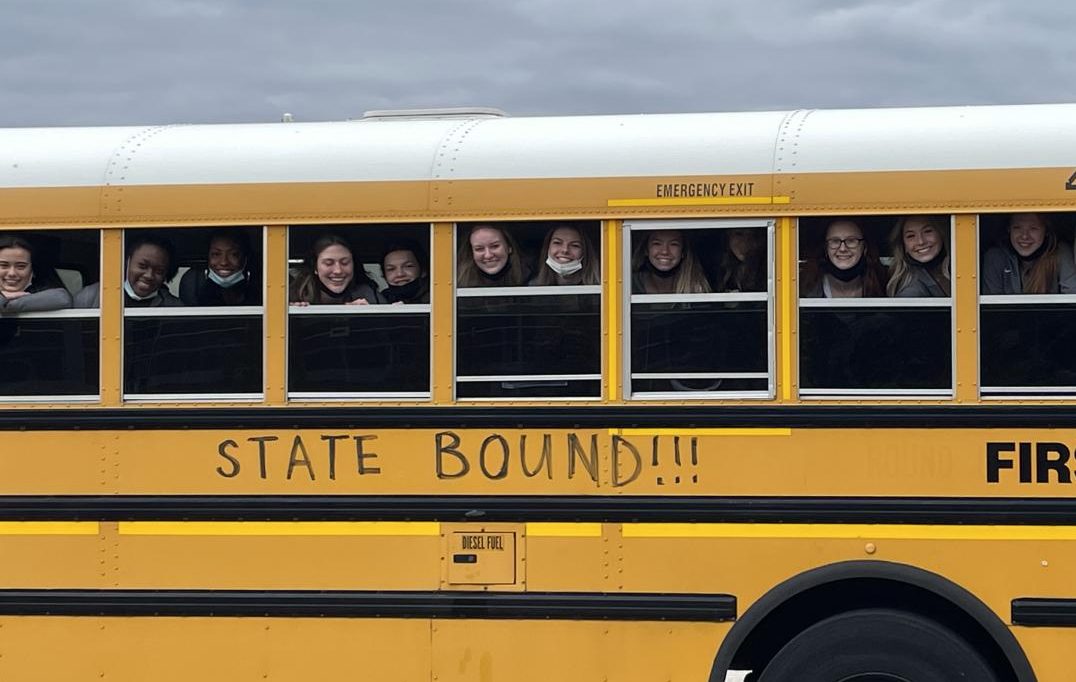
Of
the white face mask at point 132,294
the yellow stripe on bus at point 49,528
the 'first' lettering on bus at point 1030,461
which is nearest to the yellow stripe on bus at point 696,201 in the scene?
the 'first' lettering on bus at point 1030,461

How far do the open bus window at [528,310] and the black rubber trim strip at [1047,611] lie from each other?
5.08 feet

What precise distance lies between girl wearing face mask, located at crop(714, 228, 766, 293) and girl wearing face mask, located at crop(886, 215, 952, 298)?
427mm

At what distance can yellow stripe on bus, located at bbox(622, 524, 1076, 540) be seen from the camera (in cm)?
426

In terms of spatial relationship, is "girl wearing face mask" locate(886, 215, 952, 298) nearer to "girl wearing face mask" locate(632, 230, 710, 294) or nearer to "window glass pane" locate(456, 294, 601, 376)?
"girl wearing face mask" locate(632, 230, 710, 294)

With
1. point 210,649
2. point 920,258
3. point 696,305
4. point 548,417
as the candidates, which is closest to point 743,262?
point 696,305

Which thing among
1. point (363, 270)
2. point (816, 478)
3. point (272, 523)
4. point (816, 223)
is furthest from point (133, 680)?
point (816, 223)

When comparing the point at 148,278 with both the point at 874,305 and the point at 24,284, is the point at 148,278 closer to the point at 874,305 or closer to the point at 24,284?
the point at 24,284

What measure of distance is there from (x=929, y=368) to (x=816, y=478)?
0.52m

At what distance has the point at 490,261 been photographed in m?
4.55

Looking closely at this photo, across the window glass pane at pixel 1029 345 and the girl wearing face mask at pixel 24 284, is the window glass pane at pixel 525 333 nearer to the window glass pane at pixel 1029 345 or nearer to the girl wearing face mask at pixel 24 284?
the window glass pane at pixel 1029 345

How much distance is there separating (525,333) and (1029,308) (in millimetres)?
1666

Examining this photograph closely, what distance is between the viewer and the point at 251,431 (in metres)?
4.57

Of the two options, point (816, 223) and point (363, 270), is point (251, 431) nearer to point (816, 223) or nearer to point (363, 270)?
point (363, 270)

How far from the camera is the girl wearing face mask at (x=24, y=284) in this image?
4.72 metres
